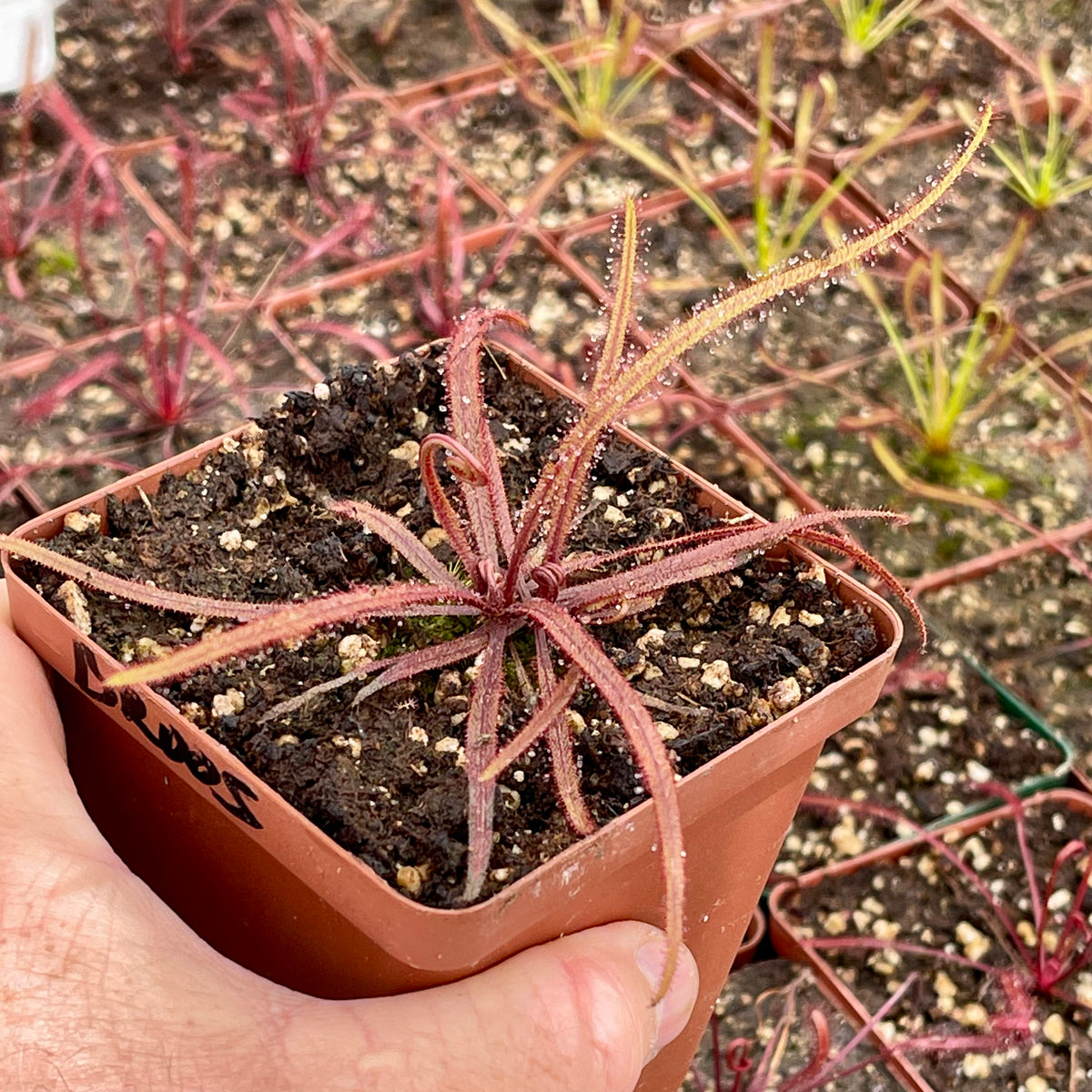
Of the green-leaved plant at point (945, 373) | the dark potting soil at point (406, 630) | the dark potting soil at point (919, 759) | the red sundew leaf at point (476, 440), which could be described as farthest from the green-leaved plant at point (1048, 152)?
the red sundew leaf at point (476, 440)

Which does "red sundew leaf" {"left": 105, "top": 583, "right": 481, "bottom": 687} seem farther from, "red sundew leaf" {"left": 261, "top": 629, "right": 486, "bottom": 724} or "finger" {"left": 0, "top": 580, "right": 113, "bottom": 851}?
"finger" {"left": 0, "top": 580, "right": 113, "bottom": 851}

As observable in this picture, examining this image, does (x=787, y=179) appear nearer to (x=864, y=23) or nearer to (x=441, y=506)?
(x=864, y=23)

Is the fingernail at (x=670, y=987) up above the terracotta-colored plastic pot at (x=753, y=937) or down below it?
above

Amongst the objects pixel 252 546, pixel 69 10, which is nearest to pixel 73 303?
pixel 69 10

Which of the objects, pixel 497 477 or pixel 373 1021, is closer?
pixel 373 1021

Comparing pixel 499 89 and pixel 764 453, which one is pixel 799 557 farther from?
pixel 499 89

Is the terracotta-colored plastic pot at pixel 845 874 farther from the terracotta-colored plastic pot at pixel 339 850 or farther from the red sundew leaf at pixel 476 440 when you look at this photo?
the red sundew leaf at pixel 476 440

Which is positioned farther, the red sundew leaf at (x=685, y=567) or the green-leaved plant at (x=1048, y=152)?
the green-leaved plant at (x=1048, y=152)
